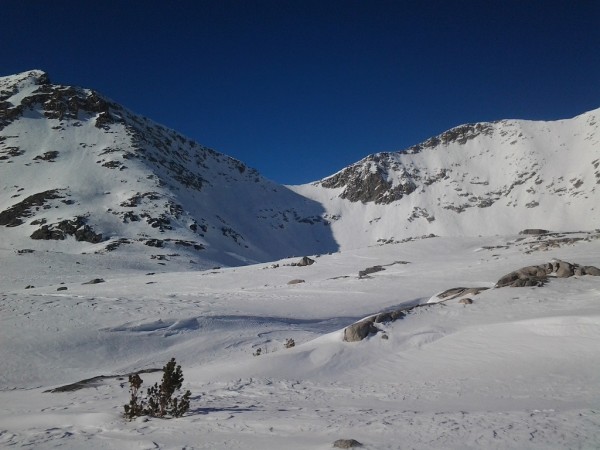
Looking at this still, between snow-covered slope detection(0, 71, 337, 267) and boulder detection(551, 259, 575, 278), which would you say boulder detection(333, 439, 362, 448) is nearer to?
boulder detection(551, 259, 575, 278)

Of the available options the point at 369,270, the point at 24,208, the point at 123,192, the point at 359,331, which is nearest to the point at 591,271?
the point at 359,331

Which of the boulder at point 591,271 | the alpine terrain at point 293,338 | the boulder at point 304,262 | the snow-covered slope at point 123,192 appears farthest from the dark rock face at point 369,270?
the snow-covered slope at point 123,192

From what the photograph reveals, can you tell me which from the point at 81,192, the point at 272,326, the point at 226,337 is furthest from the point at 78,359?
the point at 81,192

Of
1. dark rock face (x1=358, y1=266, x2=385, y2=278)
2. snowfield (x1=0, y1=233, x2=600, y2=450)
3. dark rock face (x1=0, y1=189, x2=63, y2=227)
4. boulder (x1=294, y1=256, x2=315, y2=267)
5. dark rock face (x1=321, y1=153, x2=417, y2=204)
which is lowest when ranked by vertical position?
snowfield (x1=0, y1=233, x2=600, y2=450)

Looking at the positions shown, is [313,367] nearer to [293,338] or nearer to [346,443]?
[293,338]

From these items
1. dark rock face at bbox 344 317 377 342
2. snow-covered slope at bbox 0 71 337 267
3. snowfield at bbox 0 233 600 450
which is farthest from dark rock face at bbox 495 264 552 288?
snow-covered slope at bbox 0 71 337 267

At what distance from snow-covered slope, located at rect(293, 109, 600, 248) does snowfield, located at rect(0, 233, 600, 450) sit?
→ 95.5m

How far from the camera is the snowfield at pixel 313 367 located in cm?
598

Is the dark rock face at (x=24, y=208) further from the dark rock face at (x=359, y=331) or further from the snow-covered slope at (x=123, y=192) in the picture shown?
the dark rock face at (x=359, y=331)

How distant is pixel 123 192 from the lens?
274ft

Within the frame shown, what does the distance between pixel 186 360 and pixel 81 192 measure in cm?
7726

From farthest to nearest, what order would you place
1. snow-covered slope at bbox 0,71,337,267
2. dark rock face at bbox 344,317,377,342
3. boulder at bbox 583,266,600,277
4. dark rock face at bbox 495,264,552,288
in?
snow-covered slope at bbox 0,71,337,267
boulder at bbox 583,266,600,277
dark rock face at bbox 495,264,552,288
dark rock face at bbox 344,317,377,342

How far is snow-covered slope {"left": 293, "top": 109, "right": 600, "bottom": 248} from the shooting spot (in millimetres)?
112625

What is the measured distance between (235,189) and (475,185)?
80142 millimetres
